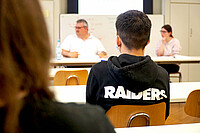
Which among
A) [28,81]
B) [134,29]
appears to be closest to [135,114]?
[134,29]

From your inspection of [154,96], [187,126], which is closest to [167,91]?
[154,96]

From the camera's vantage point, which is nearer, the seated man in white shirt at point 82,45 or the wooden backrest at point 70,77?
the wooden backrest at point 70,77

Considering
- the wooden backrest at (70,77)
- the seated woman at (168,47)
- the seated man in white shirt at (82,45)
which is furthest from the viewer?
the seated woman at (168,47)

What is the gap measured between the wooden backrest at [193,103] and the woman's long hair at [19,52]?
160cm

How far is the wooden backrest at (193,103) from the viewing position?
73.0 inches

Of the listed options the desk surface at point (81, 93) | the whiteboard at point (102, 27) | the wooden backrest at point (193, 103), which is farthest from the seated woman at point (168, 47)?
the wooden backrest at point (193, 103)

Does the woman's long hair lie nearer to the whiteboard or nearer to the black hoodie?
the black hoodie

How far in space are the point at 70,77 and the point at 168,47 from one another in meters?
3.37

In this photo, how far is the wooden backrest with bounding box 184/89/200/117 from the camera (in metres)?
1.85

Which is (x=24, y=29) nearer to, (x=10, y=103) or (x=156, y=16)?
(x=10, y=103)

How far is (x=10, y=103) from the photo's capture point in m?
0.39

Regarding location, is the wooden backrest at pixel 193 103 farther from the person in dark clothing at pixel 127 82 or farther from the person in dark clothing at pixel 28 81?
the person in dark clothing at pixel 28 81

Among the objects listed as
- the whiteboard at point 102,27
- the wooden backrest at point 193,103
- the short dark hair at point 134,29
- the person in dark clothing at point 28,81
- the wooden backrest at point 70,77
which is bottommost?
the wooden backrest at point 193,103

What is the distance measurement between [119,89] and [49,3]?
5.07 meters
